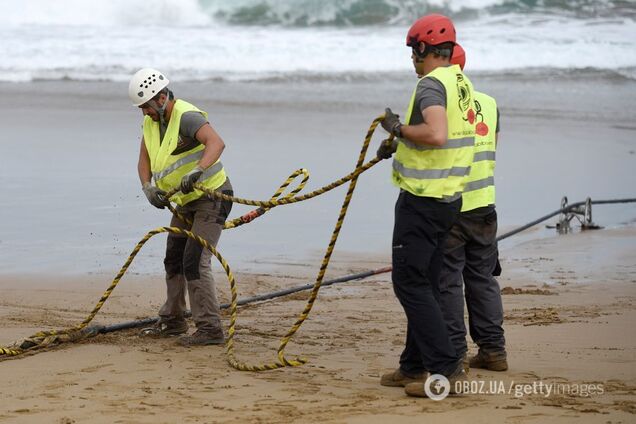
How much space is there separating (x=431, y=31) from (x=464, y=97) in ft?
Answer: 1.24

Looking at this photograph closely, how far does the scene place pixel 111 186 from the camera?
11750 mm

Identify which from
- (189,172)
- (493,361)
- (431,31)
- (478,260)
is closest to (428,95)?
(431,31)

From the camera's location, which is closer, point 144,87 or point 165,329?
point 144,87

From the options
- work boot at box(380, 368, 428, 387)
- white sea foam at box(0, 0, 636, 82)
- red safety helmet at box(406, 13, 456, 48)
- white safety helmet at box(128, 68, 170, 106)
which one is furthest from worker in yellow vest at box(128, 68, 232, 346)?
white sea foam at box(0, 0, 636, 82)

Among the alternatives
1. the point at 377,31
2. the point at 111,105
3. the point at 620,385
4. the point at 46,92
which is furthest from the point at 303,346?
the point at 377,31

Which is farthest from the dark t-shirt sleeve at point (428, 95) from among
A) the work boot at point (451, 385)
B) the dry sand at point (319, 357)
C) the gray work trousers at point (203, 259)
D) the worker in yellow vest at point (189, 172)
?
the gray work trousers at point (203, 259)

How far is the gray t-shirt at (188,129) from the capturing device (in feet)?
22.4

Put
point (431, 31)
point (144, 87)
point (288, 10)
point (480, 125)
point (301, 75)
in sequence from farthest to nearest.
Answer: point (288, 10), point (301, 75), point (144, 87), point (480, 125), point (431, 31)

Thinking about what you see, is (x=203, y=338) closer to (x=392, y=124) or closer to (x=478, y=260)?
(x=478, y=260)

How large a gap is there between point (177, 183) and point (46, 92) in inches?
495

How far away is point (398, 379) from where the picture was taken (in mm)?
5859

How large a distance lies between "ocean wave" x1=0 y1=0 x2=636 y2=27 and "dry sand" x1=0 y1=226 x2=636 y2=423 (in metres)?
20.5

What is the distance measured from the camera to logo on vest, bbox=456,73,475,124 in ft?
18.4

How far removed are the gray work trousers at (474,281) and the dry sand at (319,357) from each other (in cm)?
24
